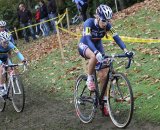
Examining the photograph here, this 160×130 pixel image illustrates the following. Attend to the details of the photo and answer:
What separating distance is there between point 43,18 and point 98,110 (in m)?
15.8

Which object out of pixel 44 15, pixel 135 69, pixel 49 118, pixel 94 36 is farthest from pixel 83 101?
pixel 44 15

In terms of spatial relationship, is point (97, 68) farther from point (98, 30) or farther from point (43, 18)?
point (43, 18)

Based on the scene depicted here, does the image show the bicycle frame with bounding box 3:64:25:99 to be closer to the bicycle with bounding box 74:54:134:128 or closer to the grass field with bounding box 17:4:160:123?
the grass field with bounding box 17:4:160:123

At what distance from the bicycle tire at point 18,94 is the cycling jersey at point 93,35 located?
8.94 ft

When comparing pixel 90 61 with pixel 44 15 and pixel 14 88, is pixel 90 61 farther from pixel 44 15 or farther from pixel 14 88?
pixel 44 15

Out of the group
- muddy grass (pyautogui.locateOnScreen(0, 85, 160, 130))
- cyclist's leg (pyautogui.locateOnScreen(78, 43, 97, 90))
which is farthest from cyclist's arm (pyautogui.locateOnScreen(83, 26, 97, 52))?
muddy grass (pyautogui.locateOnScreen(0, 85, 160, 130))

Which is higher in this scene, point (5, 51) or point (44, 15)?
point (44, 15)

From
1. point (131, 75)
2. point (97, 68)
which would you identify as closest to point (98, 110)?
point (97, 68)

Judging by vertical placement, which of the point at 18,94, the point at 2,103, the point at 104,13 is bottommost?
the point at 2,103

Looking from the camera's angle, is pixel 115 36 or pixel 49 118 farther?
pixel 49 118

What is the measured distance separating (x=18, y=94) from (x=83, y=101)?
2.48 metres

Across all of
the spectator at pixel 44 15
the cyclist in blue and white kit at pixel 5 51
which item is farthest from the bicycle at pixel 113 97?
the spectator at pixel 44 15

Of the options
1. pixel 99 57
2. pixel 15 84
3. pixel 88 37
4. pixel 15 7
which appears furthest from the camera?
pixel 15 7

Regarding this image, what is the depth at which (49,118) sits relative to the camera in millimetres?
8922
